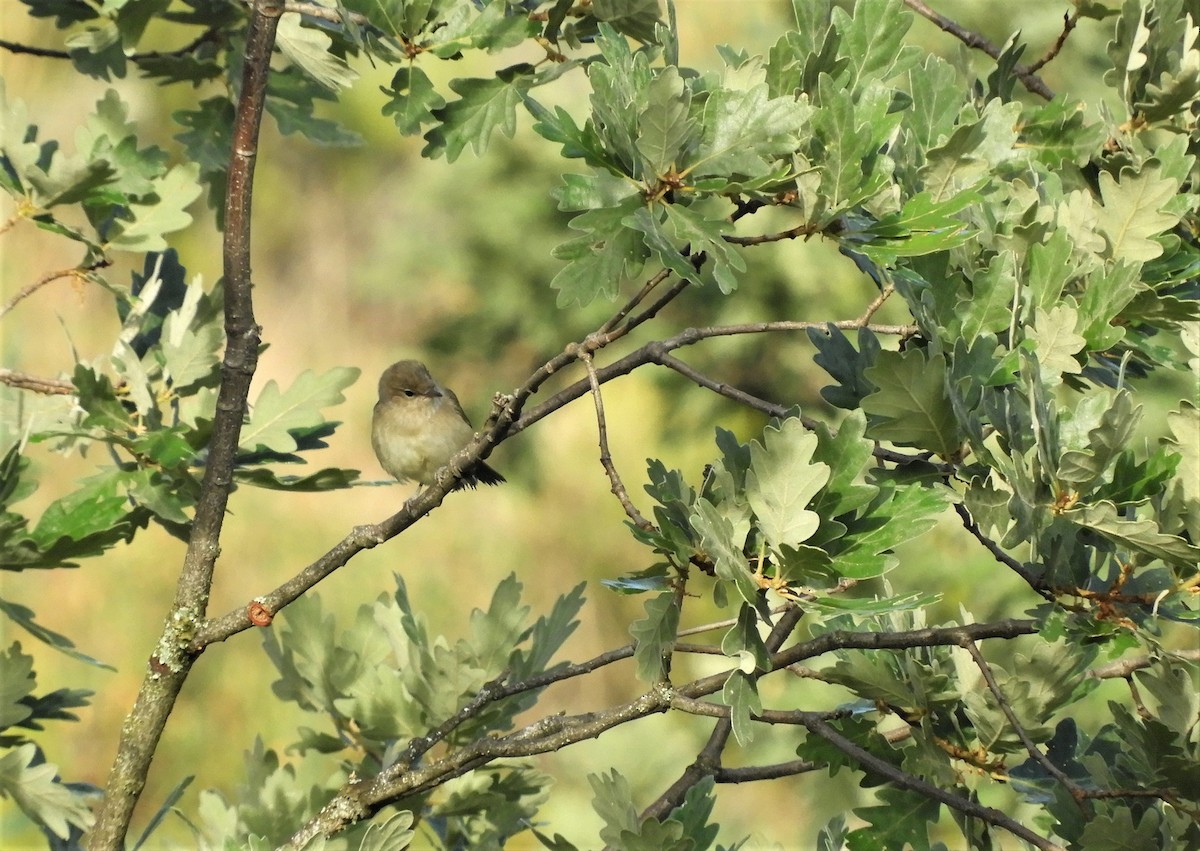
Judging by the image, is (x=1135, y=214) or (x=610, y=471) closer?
(x=610, y=471)

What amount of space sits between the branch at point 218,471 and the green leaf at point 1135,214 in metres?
1.23

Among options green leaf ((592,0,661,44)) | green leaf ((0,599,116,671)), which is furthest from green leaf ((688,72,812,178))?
green leaf ((0,599,116,671))

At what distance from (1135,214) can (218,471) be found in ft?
4.66

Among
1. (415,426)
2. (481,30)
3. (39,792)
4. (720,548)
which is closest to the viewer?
(720,548)

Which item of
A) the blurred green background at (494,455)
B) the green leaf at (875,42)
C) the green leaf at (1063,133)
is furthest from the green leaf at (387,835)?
the blurred green background at (494,455)

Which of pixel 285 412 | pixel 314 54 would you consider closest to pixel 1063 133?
pixel 314 54

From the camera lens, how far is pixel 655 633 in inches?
60.8

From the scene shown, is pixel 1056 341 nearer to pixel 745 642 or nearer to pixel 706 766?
pixel 745 642

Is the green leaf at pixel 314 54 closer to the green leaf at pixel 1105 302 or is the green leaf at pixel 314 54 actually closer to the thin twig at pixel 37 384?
the thin twig at pixel 37 384

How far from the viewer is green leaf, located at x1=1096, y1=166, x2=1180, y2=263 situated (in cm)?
176

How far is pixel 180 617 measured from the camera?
1.95 m

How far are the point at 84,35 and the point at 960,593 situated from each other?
3433 mm

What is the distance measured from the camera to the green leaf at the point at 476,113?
1.92 meters

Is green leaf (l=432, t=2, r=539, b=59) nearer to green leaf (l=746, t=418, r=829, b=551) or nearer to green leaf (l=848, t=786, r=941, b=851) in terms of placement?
green leaf (l=746, t=418, r=829, b=551)
